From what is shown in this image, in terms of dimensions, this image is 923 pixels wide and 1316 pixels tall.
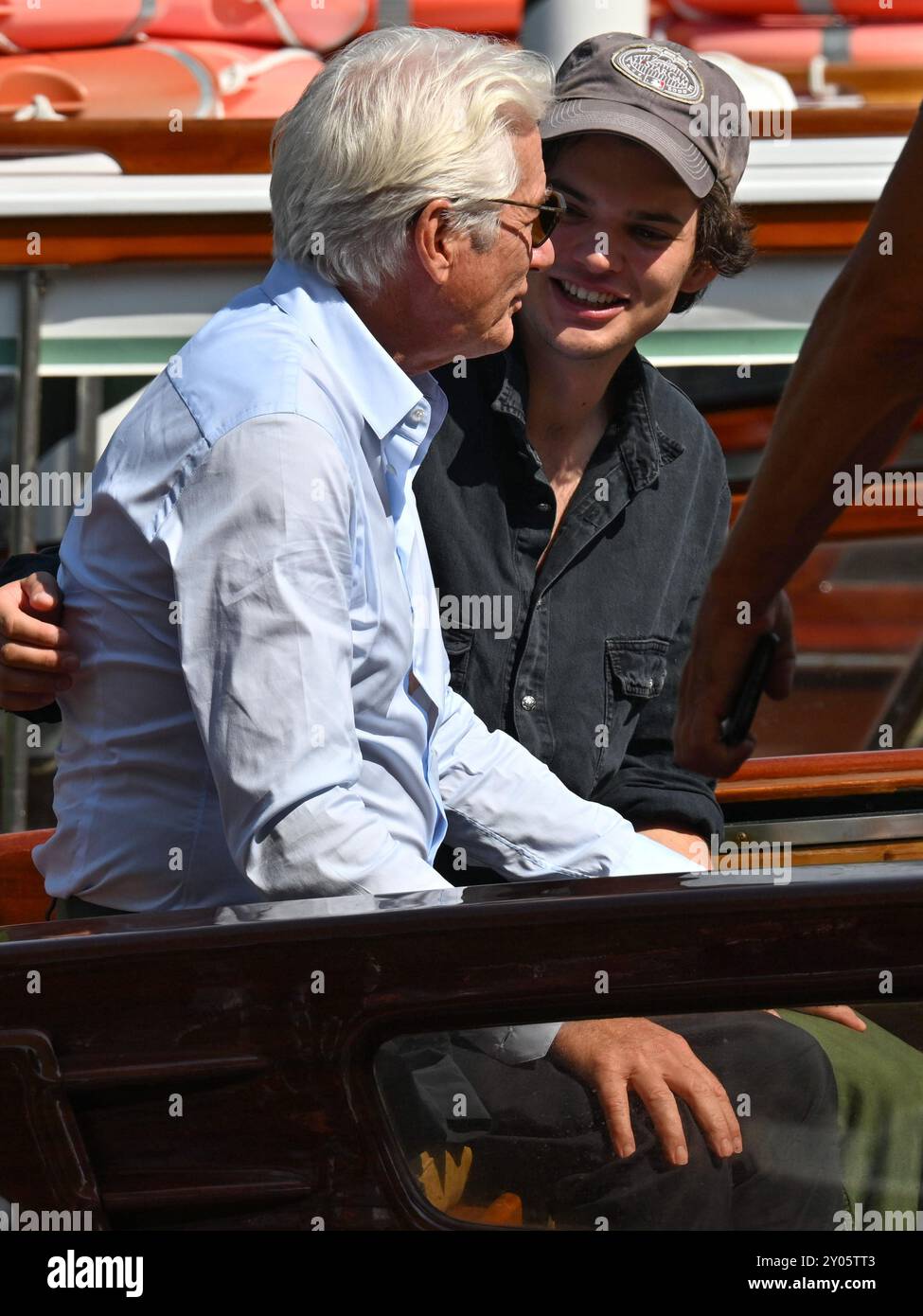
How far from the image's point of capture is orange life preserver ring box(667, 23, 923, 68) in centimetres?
424

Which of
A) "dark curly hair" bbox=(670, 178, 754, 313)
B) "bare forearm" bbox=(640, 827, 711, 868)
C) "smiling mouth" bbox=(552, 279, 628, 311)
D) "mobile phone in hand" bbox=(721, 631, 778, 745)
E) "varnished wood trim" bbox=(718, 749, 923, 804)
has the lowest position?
"bare forearm" bbox=(640, 827, 711, 868)

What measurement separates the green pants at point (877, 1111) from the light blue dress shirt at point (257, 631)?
0.42 metres

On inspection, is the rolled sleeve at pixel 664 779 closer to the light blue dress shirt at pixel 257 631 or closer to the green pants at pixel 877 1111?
the light blue dress shirt at pixel 257 631

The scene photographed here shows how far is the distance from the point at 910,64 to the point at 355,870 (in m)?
3.53

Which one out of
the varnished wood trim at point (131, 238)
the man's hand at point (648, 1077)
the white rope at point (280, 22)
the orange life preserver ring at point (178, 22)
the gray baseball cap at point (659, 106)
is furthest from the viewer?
the white rope at point (280, 22)

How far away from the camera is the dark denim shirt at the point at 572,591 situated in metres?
2.10

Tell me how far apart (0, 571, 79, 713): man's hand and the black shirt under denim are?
A: 24.9 inches

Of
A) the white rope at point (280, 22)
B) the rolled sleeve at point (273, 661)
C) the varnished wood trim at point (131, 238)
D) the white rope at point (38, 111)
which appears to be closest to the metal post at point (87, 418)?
the varnished wood trim at point (131, 238)

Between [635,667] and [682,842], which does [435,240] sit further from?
[682,842]

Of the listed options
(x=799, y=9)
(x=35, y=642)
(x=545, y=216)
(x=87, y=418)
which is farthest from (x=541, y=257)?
(x=799, y=9)

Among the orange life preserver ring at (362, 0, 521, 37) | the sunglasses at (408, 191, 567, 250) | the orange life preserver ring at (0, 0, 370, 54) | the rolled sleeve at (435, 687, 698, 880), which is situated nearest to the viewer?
the sunglasses at (408, 191, 567, 250)

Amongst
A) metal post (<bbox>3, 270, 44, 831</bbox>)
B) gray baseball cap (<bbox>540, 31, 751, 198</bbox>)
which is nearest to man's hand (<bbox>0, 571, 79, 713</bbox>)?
gray baseball cap (<bbox>540, 31, 751, 198</bbox>)

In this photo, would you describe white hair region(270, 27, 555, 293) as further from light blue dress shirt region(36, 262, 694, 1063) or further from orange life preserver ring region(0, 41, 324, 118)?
orange life preserver ring region(0, 41, 324, 118)

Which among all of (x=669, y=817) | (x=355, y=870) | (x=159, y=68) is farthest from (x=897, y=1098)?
(x=159, y=68)
